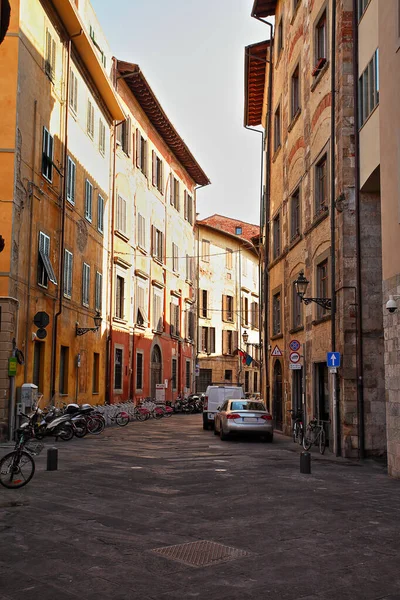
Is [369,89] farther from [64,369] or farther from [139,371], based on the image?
[139,371]

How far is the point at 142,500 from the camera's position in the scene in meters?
10.2

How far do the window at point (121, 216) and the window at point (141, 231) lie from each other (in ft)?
8.21

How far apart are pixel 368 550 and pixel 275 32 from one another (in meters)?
26.4

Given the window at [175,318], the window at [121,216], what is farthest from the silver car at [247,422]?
the window at [175,318]

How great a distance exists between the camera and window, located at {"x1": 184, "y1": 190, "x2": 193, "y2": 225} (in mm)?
46562

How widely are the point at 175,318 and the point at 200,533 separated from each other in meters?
35.7

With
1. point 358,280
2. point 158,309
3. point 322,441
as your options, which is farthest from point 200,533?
point 158,309

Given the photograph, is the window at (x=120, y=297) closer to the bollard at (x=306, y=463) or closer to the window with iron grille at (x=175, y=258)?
the window with iron grille at (x=175, y=258)

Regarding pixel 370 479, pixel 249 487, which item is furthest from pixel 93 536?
pixel 370 479

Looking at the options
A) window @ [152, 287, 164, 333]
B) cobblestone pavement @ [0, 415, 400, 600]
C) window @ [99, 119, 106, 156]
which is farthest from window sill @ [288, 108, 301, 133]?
window @ [152, 287, 164, 333]

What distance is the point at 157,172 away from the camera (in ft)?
131

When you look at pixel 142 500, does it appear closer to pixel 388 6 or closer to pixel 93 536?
pixel 93 536

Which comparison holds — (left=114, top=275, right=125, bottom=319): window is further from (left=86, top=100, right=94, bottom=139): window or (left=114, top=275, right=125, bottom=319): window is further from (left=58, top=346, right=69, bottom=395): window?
(left=58, top=346, right=69, bottom=395): window

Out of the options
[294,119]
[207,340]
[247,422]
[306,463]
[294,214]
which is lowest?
[306,463]
